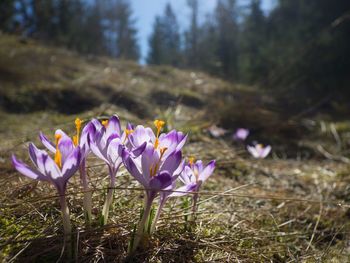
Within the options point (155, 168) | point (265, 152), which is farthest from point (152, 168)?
point (265, 152)

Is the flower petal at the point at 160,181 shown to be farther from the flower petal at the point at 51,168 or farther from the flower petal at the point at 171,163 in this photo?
the flower petal at the point at 51,168

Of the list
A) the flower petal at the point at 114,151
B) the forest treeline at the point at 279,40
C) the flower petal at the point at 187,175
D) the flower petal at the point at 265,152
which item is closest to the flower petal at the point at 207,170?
the flower petal at the point at 187,175

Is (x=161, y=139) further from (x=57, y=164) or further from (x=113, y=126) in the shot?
(x=57, y=164)

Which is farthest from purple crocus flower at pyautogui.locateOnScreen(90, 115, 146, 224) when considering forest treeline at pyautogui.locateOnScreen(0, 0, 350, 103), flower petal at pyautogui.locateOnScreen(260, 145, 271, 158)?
forest treeline at pyautogui.locateOnScreen(0, 0, 350, 103)

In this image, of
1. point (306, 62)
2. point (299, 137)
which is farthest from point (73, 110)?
point (306, 62)

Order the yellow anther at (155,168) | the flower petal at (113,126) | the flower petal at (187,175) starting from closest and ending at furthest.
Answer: the yellow anther at (155,168)
the flower petal at (113,126)
the flower petal at (187,175)

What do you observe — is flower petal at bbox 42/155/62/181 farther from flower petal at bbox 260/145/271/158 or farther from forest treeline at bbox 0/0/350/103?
forest treeline at bbox 0/0/350/103

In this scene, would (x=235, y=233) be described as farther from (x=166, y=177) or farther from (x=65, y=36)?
(x=65, y=36)

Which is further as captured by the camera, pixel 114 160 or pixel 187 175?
pixel 187 175
